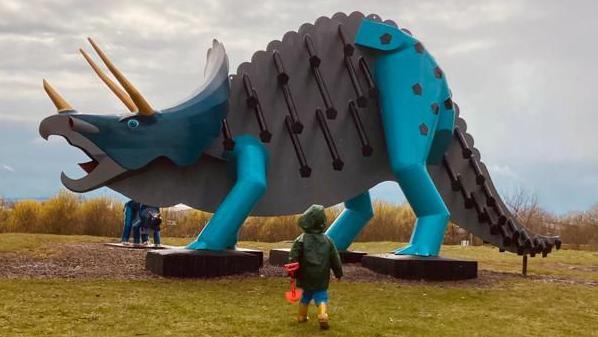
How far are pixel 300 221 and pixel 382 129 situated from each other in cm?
484

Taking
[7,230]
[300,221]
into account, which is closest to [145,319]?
[300,221]

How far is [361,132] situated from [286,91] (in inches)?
52.9

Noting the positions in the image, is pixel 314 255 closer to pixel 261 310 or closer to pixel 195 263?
pixel 261 310

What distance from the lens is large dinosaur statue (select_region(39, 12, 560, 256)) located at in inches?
340

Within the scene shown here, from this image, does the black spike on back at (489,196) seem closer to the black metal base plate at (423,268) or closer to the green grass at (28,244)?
the black metal base plate at (423,268)

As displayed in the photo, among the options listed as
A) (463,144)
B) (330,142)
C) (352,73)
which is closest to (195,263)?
(330,142)

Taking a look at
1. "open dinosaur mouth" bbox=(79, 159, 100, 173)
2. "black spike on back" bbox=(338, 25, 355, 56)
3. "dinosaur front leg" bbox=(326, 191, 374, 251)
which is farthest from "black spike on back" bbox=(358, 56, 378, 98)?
"open dinosaur mouth" bbox=(79, 159, 100, 173)

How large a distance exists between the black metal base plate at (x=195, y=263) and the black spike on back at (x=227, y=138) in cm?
144

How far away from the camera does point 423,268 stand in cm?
927

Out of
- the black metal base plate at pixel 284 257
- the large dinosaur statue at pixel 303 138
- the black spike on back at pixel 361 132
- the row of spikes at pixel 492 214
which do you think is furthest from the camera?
the row of spikes at pixel 492 214

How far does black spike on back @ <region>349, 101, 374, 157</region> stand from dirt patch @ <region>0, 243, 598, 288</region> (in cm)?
181

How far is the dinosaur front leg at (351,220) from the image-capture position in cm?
1157

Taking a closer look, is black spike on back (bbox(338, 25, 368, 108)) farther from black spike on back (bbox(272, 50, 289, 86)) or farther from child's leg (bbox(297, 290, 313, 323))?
child's leg (bbox(297, 290, 313, 323))

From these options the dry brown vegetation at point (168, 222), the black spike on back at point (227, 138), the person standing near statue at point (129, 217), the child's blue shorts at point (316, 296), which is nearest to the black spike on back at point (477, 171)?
the black spike on back at point (227, 138)
